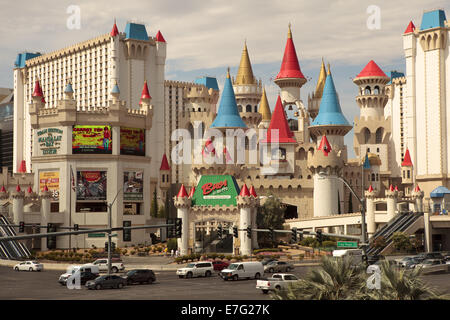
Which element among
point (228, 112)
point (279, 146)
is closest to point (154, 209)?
point (228, 112)

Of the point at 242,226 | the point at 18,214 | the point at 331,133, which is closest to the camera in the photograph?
the point at 242,226

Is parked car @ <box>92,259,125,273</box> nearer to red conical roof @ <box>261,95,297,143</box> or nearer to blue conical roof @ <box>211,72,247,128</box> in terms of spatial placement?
blue conical roof @ <box>211,72,247,128</box>

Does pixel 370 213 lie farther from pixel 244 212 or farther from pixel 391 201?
pixel 244 212

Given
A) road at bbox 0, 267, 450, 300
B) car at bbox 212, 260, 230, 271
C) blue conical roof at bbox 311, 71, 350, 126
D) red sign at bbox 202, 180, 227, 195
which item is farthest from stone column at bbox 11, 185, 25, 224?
blue conical roof at bbox 311, 71, 350, 126

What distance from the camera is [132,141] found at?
10331cm

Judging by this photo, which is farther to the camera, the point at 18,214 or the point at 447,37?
the point at 447,37

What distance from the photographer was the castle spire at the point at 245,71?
152125 millimetres

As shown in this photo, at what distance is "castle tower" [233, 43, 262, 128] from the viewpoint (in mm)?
146625

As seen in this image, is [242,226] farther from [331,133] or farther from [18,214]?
[331,133]

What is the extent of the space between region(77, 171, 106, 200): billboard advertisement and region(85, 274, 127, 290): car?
48722 mm

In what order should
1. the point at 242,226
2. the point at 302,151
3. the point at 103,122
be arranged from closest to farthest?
the point at 242,226
the point at 103,122
the point at 302,151
